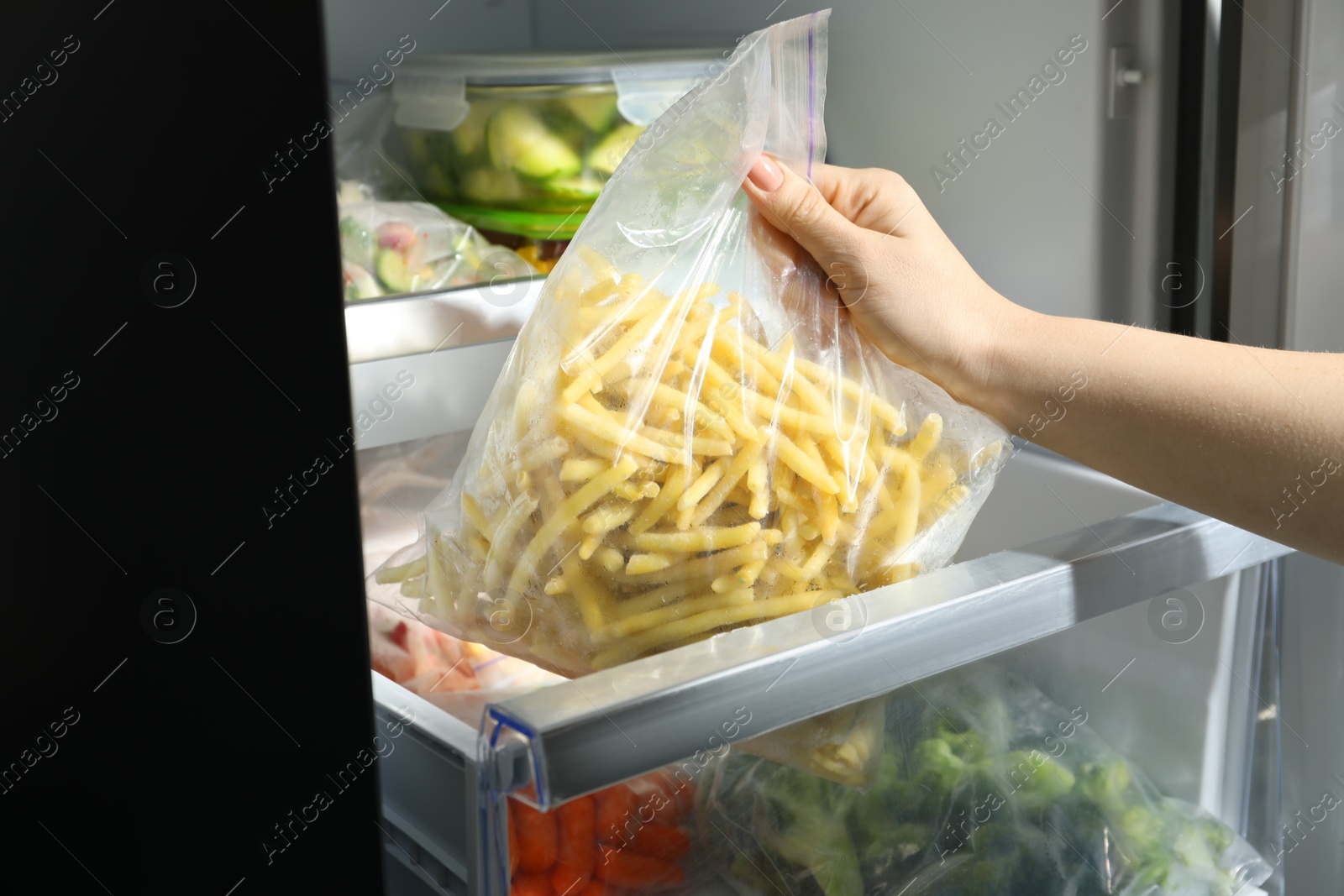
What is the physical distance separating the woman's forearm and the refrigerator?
38 mm

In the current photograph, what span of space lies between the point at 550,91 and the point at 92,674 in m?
0.81

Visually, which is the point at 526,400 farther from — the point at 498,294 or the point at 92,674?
the point at 498,294

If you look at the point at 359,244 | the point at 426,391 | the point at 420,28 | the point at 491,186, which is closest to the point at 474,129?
the point at 491,186

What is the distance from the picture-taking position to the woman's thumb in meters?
0.50

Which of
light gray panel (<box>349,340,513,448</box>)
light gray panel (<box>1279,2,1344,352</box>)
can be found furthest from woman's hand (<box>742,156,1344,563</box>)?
light gray panel (<box>349,340,513,448</box>)

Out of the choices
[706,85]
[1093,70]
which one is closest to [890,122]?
[1093,70]

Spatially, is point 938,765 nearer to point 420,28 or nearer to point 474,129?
point 474,129

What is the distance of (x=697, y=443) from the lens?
46 cm

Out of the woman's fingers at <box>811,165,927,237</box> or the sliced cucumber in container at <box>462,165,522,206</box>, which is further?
the sliced cucumber in container at <box>462,165,522,206</box>

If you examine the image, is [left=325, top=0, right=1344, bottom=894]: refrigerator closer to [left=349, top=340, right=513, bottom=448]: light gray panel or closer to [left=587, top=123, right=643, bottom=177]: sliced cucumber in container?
[left=349, top=340, right=513, bottom=448]: light gray panel

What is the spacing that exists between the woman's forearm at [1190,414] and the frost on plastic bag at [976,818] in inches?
5.1

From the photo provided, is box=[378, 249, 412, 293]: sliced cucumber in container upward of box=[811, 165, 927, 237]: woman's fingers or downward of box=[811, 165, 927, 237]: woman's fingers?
upward

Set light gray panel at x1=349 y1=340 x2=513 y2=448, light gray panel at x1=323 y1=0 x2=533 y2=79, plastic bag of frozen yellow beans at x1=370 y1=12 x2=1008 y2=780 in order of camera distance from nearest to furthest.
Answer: plastic bag of frozen yellow beans at x1=370 y1=12 x2=1008 y2=780 → light gray panel at x1=349 y1=340 x2=513 y2=448 → light gray panel at x1=323 y1=0 x2=533 y2=79

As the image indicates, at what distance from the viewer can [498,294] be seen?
3.18 ft
